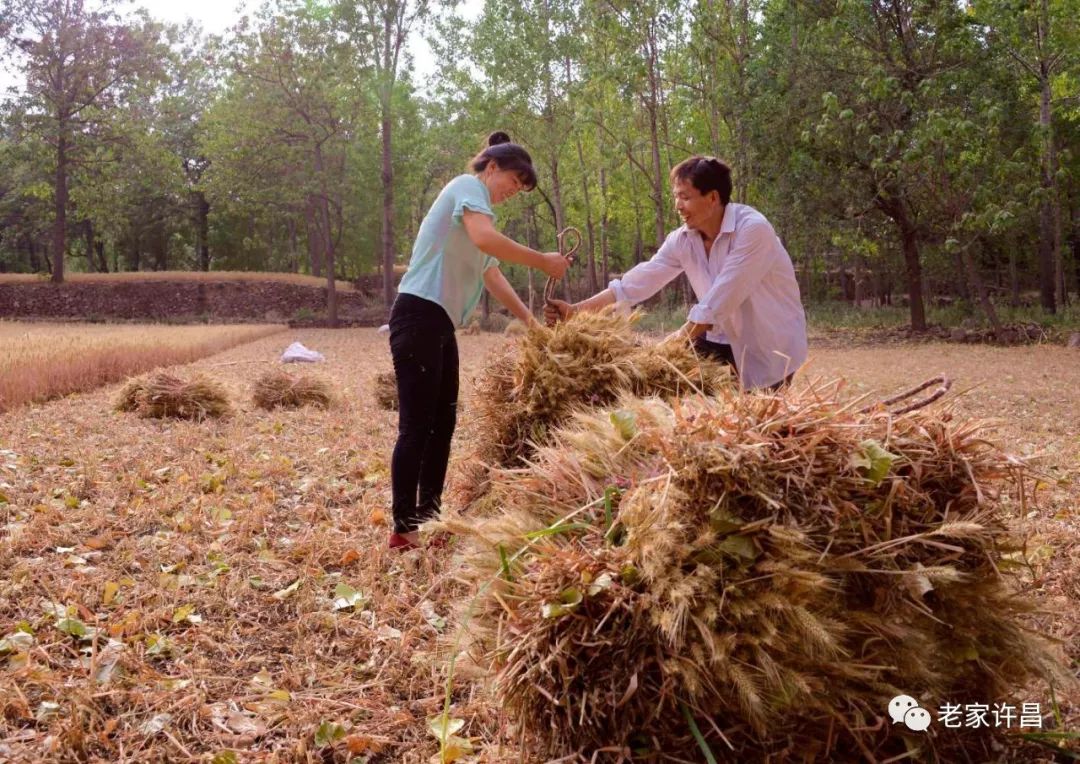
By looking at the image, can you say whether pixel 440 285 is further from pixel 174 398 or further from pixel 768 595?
pixel 174 398

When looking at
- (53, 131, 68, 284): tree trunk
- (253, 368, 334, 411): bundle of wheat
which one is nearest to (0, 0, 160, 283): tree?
(53, 131, 68, 284): tree trunk

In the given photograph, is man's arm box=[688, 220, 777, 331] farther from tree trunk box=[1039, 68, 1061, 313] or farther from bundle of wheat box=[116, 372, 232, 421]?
tree trunk box=[1039, 68, 1061, 313]

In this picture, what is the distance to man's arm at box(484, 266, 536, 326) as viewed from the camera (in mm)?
3986

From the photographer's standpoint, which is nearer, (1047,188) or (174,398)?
(174,398)

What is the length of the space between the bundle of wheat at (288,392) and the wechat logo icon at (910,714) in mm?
8254

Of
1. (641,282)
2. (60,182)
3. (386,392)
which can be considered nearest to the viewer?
(641,282)

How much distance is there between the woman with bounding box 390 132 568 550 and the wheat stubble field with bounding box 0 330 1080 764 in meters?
0.51

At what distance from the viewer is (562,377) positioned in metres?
3.72

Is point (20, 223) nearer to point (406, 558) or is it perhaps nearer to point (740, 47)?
point (740, 47)

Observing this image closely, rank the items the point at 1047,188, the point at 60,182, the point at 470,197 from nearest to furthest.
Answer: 1. the point at 470,197
2. the point at 1047,188
3. the point at 60,182

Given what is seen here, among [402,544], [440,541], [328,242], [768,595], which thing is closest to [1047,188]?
[440,541]

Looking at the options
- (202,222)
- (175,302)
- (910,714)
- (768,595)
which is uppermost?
(202,222)

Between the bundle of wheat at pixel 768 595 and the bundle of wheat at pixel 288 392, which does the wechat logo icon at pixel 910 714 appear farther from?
the bundle of wheat at pixel 288 392

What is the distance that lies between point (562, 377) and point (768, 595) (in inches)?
83.0
